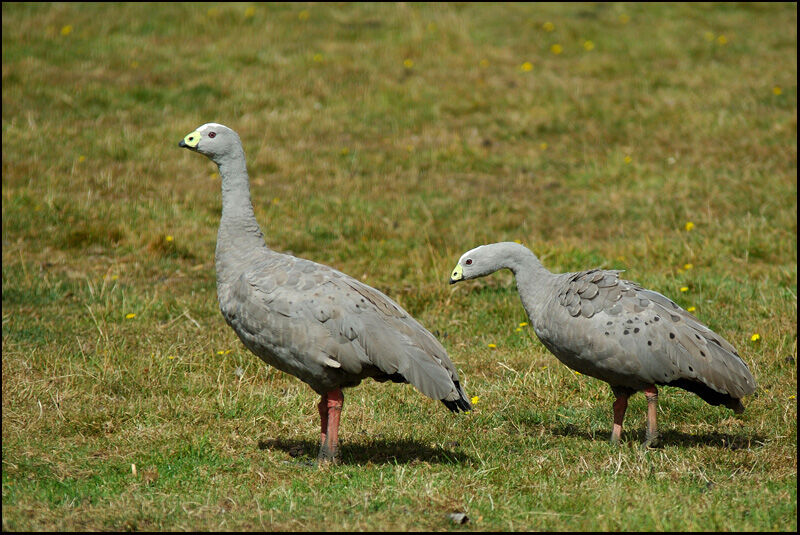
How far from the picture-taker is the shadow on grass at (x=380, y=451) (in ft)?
21.3

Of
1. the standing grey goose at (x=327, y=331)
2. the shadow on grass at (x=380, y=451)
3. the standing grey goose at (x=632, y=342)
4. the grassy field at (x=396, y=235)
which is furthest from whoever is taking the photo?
the shadow on grass at (x=380, y=451)

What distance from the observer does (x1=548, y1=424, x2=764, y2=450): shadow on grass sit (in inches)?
264

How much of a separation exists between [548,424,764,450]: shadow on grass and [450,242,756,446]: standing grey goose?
10.5 inches

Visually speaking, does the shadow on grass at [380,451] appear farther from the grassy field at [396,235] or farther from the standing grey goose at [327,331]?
the standing grey goose at [327,331]

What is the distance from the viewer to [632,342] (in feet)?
20.7

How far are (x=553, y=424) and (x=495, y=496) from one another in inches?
66.7

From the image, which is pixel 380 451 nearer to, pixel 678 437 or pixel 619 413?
pixel 619 413

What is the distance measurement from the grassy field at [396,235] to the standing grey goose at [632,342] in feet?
1.51

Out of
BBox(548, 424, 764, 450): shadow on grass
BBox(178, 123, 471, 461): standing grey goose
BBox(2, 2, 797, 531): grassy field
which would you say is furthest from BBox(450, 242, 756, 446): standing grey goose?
BBox(178, 123, 471, 461): standing grey goose

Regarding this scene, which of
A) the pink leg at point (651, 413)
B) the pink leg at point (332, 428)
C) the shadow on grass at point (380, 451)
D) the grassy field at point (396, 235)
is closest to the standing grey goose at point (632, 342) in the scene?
the pink leg at point (651, 413)

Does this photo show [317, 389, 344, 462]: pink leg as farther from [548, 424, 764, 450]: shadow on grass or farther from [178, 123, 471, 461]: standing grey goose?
[548, 424, 764, 450]: shadow on grass

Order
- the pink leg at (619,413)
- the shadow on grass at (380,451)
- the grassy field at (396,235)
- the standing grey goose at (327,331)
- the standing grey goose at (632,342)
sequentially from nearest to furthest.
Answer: the grassy field at (396,235) → the standing grey goose at (327,331) → the standing grey goose at (632,342) → the shadow on grass at (380,451) → the pink leg at (619,413)

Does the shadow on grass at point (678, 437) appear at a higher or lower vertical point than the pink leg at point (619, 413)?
lower

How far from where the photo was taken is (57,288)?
998 centimetres
